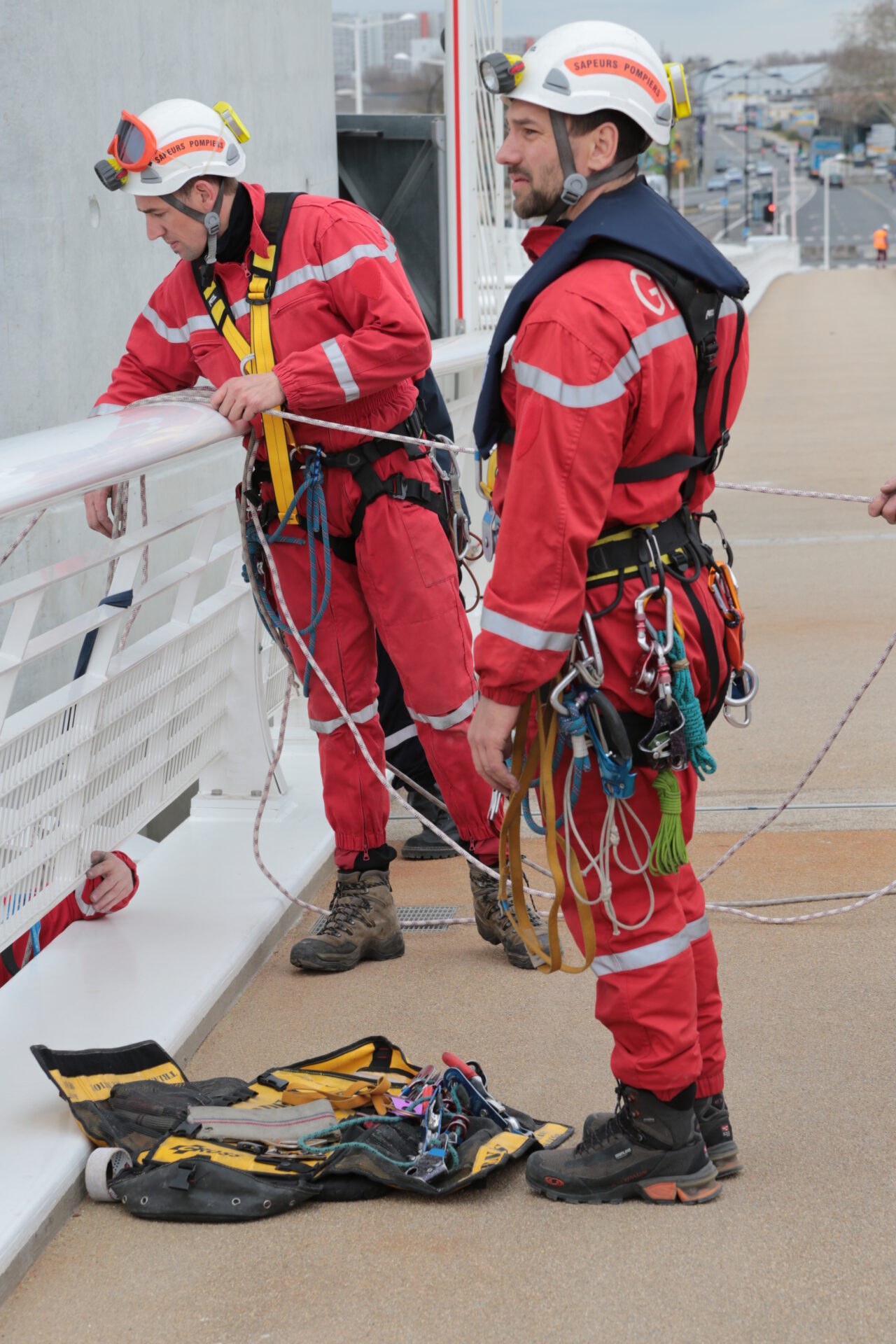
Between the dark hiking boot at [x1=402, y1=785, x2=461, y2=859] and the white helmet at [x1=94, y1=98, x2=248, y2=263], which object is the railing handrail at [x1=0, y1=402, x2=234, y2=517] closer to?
the white helmet at [x1=94, y1=98, x2=248, y2=263]

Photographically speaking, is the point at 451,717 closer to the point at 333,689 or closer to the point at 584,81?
the point at 333,689

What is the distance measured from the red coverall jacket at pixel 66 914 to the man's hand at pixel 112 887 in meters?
0.01

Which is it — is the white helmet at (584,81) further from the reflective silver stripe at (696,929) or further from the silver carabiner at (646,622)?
the reflective silver stripe at (696,929)

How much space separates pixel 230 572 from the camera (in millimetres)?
4594

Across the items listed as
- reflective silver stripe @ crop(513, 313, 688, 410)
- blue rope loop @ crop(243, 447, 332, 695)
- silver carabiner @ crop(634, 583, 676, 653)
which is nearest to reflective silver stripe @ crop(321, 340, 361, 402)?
blue rope loop @ crop(243, 447, 332, 695)

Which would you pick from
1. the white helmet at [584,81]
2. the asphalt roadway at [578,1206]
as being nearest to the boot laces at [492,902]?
the asphalt roadway at [578,1206]

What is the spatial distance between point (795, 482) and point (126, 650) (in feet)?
27.6

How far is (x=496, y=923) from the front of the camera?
400 centimetres

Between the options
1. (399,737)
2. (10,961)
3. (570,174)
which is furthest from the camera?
(399,737)

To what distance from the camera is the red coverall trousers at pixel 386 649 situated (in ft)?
12.7

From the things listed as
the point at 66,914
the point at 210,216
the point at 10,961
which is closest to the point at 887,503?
the point at 210,216

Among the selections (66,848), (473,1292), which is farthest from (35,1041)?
(473,1292)

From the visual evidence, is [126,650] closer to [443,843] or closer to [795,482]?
[443,843]

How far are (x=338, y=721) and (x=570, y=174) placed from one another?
187 cm
